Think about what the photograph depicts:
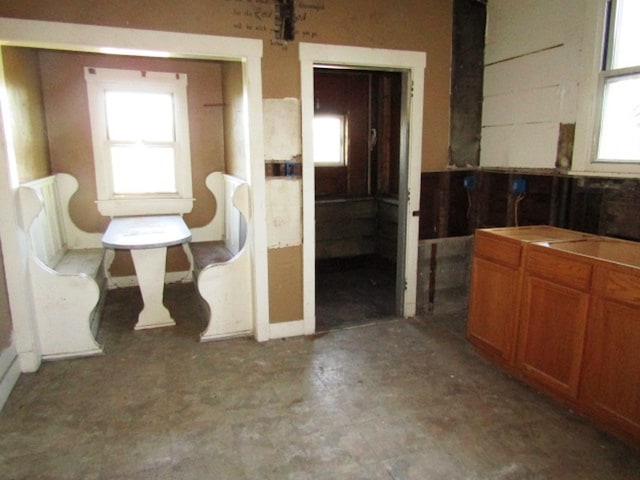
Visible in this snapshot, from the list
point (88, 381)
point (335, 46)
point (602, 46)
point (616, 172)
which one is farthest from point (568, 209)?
point (88, 381)

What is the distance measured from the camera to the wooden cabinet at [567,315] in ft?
6.97

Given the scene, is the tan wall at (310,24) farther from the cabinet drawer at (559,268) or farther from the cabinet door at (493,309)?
the cabinet drawer at (559,268)

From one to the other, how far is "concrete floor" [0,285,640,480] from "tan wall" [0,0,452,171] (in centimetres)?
183

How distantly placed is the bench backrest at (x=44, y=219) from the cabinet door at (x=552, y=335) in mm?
3221

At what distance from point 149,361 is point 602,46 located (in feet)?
12.1

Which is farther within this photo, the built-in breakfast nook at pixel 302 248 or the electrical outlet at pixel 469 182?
the electrical outlet at pixel 469 182

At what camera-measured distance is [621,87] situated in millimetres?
2709

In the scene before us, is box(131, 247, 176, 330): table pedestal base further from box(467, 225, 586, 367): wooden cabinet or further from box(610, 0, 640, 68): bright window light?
box(610, 0, 640, 68): bright window light

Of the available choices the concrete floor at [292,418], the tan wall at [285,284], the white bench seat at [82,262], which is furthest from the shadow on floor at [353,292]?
the white bench seat at [82,262]

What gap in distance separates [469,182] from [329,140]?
2582 mm

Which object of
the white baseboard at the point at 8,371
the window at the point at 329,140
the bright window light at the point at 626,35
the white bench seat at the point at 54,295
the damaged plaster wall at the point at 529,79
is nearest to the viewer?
the white baseboard at the point at 8,371

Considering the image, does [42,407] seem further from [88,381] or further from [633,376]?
[633,376]

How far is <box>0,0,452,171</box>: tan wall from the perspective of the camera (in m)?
2.64

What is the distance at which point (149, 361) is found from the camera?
9.91 feet
